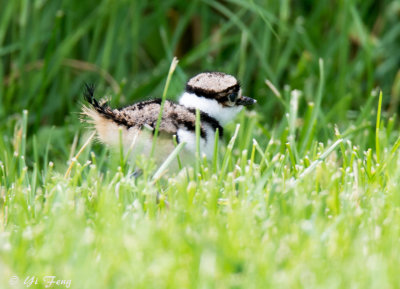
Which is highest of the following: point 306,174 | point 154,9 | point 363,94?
point 154,9

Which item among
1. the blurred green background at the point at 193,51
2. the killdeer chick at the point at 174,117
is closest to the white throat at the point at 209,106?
the killdeer chick at the point at 174,117

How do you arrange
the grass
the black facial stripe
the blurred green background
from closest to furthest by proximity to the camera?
the grass
the black facial stripe
the blurred green background

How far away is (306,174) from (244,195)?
34 cm

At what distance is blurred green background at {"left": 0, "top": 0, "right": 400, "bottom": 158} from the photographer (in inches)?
201

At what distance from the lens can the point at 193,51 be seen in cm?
531

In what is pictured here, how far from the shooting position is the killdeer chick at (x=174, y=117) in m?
3.38

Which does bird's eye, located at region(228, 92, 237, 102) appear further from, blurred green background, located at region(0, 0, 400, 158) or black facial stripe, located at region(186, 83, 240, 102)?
blurred green background, located at region(0, 0, 400, 158)

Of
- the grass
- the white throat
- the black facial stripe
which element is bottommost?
the grass

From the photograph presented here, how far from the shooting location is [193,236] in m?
2.40

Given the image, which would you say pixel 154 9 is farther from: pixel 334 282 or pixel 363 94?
pixel 334 282

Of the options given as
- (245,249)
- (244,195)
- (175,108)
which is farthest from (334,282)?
(175,108)

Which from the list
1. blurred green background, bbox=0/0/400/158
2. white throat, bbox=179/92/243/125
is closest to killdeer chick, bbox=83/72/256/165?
white throat, bbox=179/92/243/125

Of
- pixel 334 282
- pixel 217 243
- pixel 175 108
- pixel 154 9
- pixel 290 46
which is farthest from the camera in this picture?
pixel 154 9

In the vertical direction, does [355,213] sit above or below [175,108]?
below
